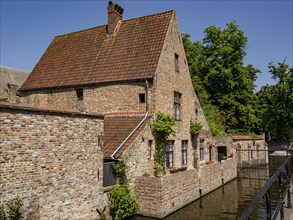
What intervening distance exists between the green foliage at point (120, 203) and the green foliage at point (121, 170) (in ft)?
1.30

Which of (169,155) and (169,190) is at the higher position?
(169,155)

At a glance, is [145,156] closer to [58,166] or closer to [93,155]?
[93,155]

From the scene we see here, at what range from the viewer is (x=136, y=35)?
809 inches

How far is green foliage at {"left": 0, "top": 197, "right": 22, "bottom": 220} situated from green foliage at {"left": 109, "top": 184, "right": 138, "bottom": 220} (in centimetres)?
463

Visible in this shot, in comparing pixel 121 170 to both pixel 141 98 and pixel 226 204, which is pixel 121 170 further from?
pixel 226 204

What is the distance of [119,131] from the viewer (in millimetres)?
15711

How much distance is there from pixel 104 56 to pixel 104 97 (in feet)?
11.2

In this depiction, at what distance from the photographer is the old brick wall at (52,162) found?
29.7 ft

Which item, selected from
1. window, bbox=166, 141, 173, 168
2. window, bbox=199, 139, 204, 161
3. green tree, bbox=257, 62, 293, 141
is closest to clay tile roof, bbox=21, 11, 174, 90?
window, bbox=166, 141, 173, 168

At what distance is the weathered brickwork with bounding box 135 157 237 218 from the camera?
44.3 feet

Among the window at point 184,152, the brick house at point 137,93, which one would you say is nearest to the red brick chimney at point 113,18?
the brick house at point 137,93

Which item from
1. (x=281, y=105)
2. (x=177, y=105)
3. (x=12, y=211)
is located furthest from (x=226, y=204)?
(x=281, y=105)

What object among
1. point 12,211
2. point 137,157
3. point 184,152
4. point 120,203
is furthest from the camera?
point 184,152

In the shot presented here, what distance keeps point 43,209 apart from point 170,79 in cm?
1186
